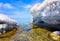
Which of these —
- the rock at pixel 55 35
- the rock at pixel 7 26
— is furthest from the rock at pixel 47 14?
the rock at pixel 7 26

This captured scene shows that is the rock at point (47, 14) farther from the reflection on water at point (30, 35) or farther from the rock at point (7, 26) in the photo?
the rock at point (7, 26)

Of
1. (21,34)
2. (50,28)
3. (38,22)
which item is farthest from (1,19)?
(50,28)

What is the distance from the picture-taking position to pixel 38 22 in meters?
2.20

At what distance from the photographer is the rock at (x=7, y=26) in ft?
7.06

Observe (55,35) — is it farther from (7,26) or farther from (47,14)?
(7,26)

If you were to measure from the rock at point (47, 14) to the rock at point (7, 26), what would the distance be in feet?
1.06

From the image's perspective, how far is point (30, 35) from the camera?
216 centimetres

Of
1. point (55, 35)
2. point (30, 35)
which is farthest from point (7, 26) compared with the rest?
point (55, 35)

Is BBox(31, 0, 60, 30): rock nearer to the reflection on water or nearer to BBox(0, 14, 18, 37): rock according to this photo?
the reflection on water

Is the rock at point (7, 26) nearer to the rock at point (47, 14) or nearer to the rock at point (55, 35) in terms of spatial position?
the rock at point (47, 14)

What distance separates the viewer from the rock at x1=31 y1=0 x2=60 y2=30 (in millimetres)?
2137

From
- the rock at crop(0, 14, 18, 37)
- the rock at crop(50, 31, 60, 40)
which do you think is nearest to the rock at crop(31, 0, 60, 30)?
the rock at crop(50, 31, 60, 40)

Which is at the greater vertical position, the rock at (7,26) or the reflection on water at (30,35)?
the rock at (7,26)

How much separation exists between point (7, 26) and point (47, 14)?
636 millimetres
